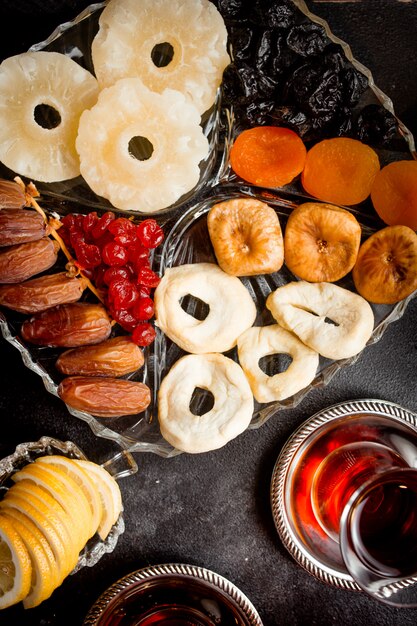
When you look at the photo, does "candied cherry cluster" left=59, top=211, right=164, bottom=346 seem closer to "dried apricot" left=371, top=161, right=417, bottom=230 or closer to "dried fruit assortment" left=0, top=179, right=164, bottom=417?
"dried fruit assortment" left=0, top=179, right=164, bottom=417

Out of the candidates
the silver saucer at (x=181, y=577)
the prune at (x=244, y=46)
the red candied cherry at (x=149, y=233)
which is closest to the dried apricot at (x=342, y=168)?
the prune at (x=244, y=46)

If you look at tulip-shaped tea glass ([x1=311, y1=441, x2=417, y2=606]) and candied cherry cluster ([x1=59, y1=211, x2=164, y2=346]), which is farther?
candied cherry cluster ([x1=59, y1=211, x2=164, y2=346])

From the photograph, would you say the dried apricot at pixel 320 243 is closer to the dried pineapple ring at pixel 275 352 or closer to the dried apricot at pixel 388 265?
the dried apricot at pixel 388 265

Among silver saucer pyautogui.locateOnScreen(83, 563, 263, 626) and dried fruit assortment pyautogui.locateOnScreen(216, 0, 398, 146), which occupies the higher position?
dried fruit assortment pyautogui.locateOnScreen(216, 0, 398, 146)

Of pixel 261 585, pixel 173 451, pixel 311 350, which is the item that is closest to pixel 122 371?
pixel 173 451

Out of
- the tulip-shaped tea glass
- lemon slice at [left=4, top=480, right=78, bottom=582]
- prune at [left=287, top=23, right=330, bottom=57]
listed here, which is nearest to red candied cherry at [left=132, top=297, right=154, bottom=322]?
lemon slice at [left=4, top=480, right=78, bottom=582]

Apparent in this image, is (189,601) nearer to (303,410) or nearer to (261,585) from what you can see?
(261,585)

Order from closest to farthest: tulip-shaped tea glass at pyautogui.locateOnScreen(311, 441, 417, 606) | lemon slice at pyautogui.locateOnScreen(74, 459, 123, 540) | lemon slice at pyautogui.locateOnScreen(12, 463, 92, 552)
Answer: tulip-shaped tea glass at pyautogui.locateOnScreen(311, 441, 417, 606)
lemon slice at pyautogui.locateOnScreen(12, 463, 92, 552)
lemon slice at pyautogui.locateOnScreen(74, 459, 123, 540)
